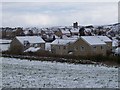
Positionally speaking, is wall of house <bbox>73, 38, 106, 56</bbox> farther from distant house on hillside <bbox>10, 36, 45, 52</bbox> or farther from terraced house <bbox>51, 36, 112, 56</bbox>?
distant house on hillside <bbox>10, 36, 45, 52</bbox>

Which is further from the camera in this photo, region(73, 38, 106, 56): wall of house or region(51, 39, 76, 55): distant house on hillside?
region(51, 39, 76, 55): distant house on hillside

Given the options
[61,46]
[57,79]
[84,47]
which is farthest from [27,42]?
[57,79]

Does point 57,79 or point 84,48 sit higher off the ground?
point 57,79

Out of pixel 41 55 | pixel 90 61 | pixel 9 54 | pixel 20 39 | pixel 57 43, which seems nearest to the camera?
pixel 90 61

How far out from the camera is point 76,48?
5156 centimetres

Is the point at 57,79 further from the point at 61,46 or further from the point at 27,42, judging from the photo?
the point at 27,42

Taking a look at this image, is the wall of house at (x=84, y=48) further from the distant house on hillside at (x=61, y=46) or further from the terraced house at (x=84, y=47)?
the distant house on hillside at (x=61, y=46)

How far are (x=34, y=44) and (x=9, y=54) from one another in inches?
Answer: 461

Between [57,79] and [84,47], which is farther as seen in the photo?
[84,47]

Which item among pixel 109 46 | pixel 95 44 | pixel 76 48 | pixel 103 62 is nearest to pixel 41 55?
pixel 76 48

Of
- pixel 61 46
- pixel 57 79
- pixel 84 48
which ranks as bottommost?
pixel 61 46

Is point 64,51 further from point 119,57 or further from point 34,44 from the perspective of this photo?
point 119,57

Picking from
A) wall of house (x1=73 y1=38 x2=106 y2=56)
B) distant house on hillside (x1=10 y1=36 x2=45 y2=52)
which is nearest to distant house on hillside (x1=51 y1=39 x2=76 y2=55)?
wall of house (x1=73 y1=38 x2=106 y2=56)

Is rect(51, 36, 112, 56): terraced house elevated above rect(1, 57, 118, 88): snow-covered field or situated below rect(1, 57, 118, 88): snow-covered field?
below
